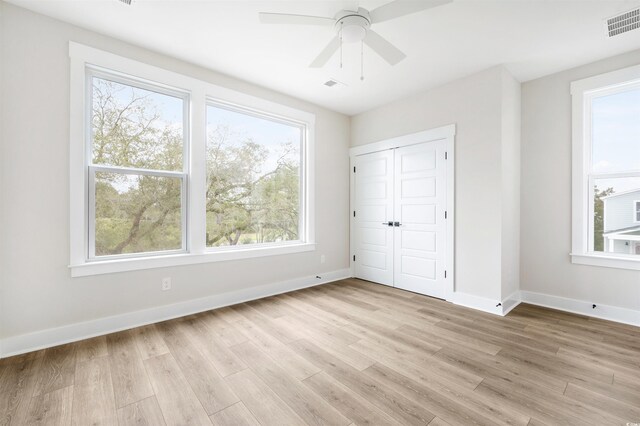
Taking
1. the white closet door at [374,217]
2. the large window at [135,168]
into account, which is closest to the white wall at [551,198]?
the white closet door at [374,217]

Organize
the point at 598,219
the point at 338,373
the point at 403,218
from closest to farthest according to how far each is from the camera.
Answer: the point at 338,373
the point at 598,219
the point at 403,218

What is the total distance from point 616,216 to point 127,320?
17.2ft

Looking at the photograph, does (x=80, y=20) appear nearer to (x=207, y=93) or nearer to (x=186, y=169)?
(x=207, y=93)

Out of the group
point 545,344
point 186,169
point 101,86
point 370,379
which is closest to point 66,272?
point 186,169

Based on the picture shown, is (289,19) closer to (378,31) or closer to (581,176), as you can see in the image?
(378,31)

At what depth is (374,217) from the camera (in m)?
4.53

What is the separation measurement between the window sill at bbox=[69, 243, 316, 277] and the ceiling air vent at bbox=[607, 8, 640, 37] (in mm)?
3972

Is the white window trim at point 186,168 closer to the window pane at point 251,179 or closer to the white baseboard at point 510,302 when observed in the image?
the window pane at point 251,179

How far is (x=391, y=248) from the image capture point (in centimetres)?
428

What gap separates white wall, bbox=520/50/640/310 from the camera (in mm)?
3123

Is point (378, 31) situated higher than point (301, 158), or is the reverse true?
point (378, 31)

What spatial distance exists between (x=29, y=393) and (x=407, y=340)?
2.74m

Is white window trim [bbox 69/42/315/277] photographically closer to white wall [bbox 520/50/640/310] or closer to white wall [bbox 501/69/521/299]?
white wall [bbox 501/69/521/299]

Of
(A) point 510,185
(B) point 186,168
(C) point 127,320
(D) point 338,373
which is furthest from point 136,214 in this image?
(A) point 510,185
